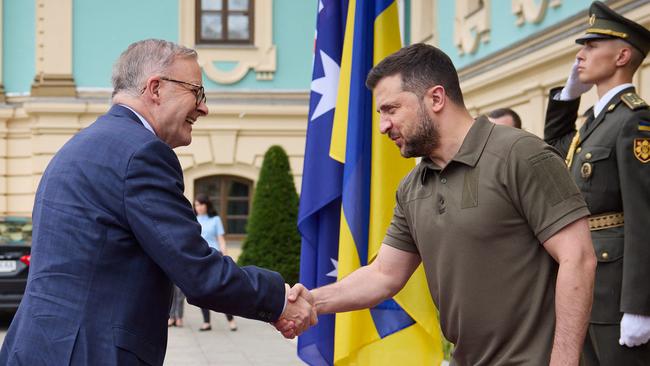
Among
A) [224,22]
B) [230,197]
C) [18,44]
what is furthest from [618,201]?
[18,44]

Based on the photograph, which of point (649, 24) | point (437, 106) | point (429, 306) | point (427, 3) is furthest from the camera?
point (427, 3)

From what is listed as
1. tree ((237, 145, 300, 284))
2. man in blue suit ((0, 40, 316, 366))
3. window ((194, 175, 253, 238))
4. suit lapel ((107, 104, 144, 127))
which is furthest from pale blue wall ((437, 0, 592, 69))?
window ((194, 175, 253, 238))

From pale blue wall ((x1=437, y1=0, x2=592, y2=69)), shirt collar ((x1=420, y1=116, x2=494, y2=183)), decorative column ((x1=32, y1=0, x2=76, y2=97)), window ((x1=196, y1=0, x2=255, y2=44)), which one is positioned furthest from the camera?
window ((x1=196, y1=0, x2=255, y2=44))

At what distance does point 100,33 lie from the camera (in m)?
19.4

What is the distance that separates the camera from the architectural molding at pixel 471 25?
1201 cm

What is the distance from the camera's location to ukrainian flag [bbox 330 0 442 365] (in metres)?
4.75

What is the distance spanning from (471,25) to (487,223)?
9.85m

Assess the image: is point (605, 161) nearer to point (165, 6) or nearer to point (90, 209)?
point (90, 209)

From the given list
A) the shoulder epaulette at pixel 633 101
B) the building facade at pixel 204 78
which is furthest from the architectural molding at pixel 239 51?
the shoulder epaulette at pixel 633 101

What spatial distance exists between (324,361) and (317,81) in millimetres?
1451

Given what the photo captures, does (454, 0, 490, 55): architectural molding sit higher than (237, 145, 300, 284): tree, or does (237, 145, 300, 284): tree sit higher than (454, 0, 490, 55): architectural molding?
(454, 0, 490, 55): architectural molding

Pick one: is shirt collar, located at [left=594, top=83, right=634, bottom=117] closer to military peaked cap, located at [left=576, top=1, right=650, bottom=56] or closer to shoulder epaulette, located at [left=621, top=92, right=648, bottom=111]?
shoulder epaulette, located at [left=621, top=92, right=648, bottom=111]

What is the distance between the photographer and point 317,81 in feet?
16.7

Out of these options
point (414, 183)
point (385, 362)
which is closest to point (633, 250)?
point (414, 183)
